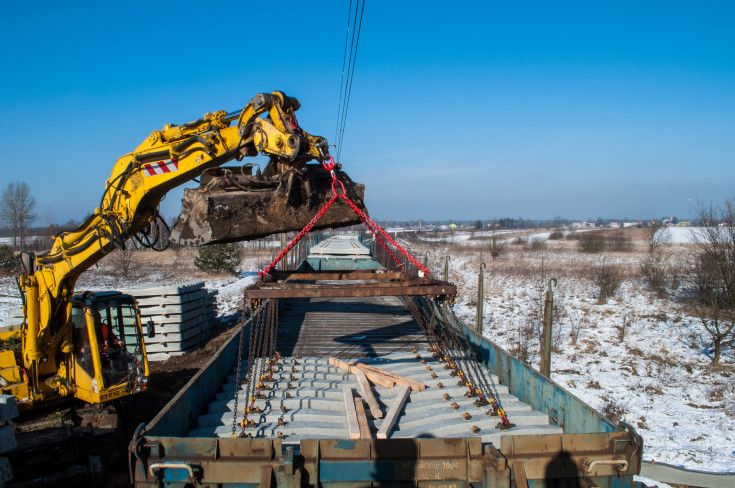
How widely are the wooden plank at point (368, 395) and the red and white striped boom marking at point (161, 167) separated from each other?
11.3ft

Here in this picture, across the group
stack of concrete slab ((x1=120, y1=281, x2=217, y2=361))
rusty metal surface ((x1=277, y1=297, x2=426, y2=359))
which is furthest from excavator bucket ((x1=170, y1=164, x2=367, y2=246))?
stack of concrete slab ((x1=120, y1=281, x2=217, y2=361))

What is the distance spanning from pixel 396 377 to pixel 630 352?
29.5ft

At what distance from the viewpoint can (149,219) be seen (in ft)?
20.3

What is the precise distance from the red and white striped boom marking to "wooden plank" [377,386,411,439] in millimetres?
3716

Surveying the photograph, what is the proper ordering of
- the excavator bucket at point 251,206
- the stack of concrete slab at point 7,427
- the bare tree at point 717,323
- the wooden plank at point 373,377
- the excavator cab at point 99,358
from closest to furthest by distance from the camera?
the stack of concrete slab at point 7,427 → the excavator bucket at point 251,206 → the wooden plank at point 373,377 → the excavator cab at point 99,358 → the bare tree at point 717,323

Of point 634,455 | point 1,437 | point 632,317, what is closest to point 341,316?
point 1,437

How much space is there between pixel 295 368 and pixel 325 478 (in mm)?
3625

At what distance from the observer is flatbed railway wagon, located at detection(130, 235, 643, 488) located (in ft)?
11.1

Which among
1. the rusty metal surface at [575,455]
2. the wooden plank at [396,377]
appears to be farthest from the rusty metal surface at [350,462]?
the wooden plank at [396,377]

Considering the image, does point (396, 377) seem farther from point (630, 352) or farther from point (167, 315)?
point (630, 352)

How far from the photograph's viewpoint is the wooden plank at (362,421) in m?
4.53

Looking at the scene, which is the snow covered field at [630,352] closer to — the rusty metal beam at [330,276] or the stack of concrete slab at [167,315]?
the stack of concrete slab at [167,315]

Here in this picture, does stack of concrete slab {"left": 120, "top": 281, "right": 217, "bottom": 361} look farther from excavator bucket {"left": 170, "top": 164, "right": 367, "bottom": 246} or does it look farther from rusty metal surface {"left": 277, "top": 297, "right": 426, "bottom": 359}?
excavator bucket {"left": 170, "top": 164, "right": 367, "bottom": 246}

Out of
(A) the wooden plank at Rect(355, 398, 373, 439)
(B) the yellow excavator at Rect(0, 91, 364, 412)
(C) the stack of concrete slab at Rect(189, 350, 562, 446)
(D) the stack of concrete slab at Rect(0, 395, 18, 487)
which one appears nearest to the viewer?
(D) the stack of concrete slab at Rect(0, 395, 18, 487)
